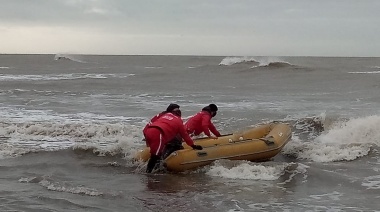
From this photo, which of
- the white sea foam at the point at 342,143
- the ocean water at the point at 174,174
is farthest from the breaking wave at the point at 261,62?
the white sea foam at the point at 342,143

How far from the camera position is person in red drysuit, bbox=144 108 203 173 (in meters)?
8.86

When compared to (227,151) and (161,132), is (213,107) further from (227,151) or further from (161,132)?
(161,132)

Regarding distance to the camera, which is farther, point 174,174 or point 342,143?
point 342,143

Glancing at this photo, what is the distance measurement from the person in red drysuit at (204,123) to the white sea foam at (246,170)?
1.30 metres

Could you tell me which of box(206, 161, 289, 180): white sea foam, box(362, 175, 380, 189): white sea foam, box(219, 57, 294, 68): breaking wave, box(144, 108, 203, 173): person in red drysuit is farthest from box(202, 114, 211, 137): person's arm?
box(219, 57, 294, 68): breaking wave

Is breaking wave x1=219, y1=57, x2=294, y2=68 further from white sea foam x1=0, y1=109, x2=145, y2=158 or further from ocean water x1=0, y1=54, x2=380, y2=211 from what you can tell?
white sea foam x1=0, y1=109, x2=145, y2=158

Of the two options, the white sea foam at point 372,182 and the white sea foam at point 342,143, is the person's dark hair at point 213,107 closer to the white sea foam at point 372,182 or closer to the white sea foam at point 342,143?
the white sea foam at point 342,143

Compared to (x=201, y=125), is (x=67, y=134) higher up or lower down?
lower down

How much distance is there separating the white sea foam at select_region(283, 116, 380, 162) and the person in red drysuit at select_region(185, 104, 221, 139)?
185 cm

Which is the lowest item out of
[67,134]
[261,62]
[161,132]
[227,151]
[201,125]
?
[67,134]

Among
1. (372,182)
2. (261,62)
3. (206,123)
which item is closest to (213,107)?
(206,123)

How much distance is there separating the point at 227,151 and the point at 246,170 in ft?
2.56

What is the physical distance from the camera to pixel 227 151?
31.7 feet

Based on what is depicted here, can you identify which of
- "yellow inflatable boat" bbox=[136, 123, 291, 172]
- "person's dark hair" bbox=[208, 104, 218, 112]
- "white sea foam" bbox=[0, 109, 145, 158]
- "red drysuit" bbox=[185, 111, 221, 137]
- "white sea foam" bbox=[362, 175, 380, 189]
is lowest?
"white sea foam" bbox=[0, 109, 145, 158]
